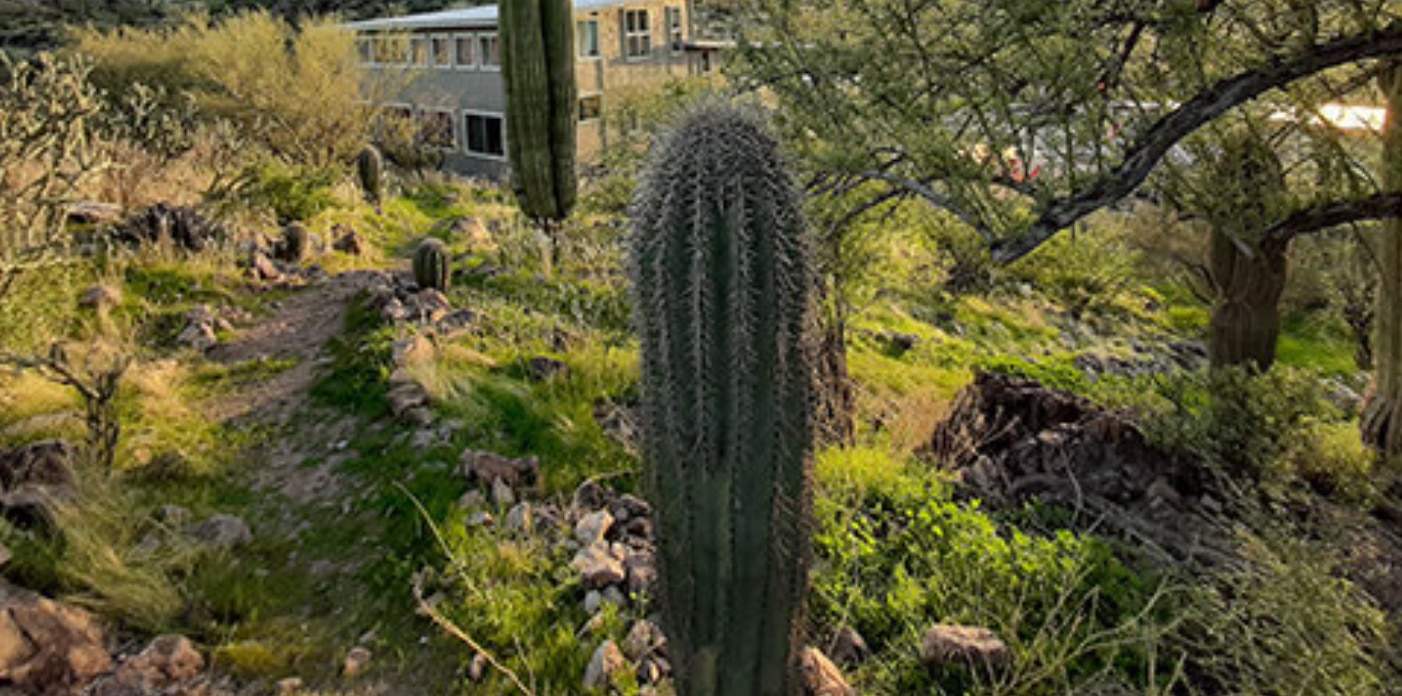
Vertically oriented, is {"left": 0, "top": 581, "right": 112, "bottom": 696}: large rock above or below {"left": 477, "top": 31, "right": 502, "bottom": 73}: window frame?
below

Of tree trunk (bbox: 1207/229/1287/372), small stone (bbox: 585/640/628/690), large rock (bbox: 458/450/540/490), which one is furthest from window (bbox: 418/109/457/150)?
small stone (bbox: 585/640/628/690)

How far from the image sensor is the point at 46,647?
2.68 m

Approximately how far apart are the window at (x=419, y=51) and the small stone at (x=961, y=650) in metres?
21.6

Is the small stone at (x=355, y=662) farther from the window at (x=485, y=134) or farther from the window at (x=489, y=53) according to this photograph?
the window at (x=489, y=53)

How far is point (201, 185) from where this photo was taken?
941 centimetres

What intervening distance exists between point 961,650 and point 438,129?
65.9 feet

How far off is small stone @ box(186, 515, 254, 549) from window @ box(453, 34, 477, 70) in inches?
709

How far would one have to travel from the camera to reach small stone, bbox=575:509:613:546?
11.5ft

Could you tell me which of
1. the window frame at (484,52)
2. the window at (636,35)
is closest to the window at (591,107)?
the window at (636,35)

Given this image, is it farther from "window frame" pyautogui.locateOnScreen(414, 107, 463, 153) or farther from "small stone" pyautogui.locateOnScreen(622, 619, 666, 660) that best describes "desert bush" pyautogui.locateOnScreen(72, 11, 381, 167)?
"small stone" pyautogui.locateOnScreen(622, 619, 666, 660)

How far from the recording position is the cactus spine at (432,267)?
7027 millimetres

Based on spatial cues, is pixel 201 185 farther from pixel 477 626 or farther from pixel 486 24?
pixel 486 24

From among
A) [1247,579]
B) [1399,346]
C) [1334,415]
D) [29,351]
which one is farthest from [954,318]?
[29,351]

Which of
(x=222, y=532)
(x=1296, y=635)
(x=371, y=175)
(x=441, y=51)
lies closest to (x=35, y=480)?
(x=222, y=532)
